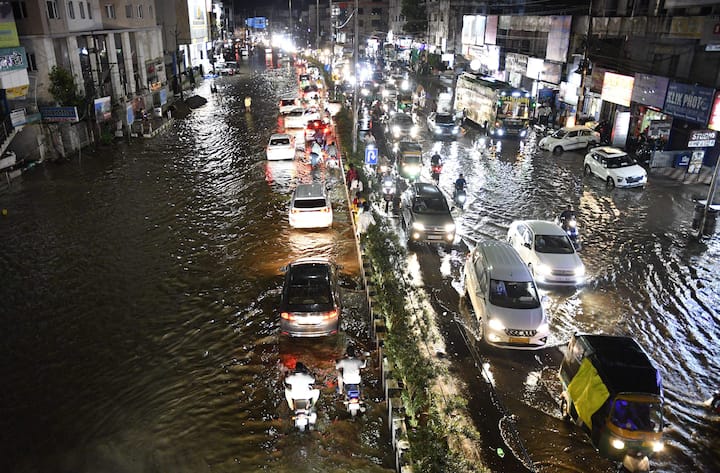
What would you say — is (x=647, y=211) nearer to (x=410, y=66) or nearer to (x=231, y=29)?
(x=410, y=66)

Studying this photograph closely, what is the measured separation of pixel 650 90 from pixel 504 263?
1990 cm

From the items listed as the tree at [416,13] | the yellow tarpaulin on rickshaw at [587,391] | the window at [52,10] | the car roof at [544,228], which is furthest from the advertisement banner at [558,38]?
the tree at [416,13]

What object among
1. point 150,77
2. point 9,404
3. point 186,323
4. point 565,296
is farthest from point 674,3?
point 150,77

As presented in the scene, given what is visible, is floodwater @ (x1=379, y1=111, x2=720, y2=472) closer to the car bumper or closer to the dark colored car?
the dark colored car

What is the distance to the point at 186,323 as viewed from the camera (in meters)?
12.9

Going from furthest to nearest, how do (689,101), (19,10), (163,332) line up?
1. (19,10)
2. (689,101)
3. (163,332)

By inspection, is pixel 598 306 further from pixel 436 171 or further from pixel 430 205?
pixel 436 171

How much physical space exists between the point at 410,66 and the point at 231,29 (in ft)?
236

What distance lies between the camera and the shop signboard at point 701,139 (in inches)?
938

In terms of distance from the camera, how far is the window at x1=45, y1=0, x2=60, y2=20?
2946 centimetres

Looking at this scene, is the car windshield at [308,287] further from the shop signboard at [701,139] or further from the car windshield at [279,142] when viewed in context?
the shop signboard at [701,139]

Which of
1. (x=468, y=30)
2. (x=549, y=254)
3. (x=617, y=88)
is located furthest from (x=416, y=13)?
(x=549, y=254)

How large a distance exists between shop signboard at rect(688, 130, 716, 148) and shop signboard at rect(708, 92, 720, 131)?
125 centimetres

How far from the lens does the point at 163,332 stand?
12.5 m
